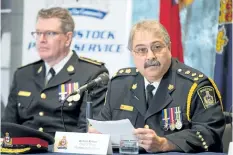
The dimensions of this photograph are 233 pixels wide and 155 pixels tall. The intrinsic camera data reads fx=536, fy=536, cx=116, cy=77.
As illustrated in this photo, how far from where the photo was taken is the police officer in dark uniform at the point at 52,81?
159 inches

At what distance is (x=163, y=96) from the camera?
10.7 ft

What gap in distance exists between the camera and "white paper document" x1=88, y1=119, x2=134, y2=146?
2.67 meters

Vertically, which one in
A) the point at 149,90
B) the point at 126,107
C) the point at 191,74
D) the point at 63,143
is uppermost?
the point at 191,74

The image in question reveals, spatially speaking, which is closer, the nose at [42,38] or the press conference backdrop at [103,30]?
the nose at [42,38]

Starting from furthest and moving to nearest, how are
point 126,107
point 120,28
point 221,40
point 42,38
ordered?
point 120,28
point 221,40
point 42,38
point 126,107

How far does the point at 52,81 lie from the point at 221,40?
1.44 m

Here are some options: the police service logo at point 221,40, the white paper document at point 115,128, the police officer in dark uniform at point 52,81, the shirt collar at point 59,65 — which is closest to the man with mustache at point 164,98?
the white paper document at point 115,128

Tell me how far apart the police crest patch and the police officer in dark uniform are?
968 millimetres

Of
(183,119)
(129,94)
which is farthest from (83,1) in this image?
(183,119)

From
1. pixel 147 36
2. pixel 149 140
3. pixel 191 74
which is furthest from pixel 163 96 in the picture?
pixel 149 140

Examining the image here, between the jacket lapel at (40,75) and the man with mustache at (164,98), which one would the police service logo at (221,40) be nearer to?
the man with mustache at (164,98)

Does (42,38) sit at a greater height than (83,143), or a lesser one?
greater

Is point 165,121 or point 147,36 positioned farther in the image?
point 147,36

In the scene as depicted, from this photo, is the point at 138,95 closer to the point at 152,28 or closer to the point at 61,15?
the point at 152,28
